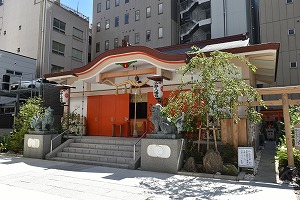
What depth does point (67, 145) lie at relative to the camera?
12.9 meters

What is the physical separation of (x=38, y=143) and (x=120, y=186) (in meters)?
7.06

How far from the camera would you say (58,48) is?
94.1ft

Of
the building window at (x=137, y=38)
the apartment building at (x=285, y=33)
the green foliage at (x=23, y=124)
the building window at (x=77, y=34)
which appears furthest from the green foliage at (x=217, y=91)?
the building window at (x=77, y=34)

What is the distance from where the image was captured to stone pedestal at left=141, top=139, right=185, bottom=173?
29.6 ft

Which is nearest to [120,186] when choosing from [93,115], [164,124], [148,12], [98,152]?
[164,124]

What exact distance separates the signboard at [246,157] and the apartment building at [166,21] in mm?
20448

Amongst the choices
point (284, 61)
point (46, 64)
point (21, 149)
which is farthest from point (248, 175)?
point (46, 64)

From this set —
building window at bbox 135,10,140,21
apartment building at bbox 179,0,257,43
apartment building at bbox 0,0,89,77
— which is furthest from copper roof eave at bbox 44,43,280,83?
building window at bbox 135,10,140,21

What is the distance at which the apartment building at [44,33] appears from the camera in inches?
1065

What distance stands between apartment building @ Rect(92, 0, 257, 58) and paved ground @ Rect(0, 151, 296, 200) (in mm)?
22131

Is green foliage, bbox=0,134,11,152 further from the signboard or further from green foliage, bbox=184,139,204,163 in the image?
the signboard

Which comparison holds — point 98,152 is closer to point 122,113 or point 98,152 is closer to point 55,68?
point 122,113

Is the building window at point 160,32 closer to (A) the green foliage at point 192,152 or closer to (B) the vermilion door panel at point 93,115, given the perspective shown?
(B) the vermilion door panel at point 93,115

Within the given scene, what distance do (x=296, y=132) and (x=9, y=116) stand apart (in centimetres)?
1850
